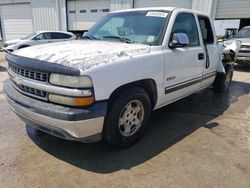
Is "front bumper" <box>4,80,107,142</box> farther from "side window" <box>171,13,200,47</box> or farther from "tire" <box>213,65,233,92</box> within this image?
"tire" <box>213,65,233,92</box>

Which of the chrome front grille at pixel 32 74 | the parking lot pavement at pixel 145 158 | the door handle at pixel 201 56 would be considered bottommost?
the parking lot pavement at pixel 145 158

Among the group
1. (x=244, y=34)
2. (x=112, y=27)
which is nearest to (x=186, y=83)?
(x=112, y=27)

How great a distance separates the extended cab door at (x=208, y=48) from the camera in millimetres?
4449

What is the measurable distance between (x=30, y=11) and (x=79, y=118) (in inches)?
798

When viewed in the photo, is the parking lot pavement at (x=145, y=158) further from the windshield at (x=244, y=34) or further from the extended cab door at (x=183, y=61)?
the windshield at (x=244, y=34)

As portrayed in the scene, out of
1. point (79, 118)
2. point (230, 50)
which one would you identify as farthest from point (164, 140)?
point (230, 50)

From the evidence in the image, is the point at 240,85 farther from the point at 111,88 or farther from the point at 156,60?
the point at 111,88

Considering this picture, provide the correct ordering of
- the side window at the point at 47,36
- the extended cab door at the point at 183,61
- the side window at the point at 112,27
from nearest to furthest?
1. the extended cab door at the point at 183,61
2. the side window at the point at 112,27
3. the side window at the point at 47,36

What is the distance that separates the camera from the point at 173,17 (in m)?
3.60

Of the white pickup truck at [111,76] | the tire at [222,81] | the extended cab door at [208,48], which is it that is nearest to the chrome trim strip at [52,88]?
the white pickup truck at [111,76]

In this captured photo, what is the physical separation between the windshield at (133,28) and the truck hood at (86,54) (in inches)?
10.9

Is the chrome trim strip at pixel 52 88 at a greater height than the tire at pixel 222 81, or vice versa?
the chrome trim strip at pixel 52 88

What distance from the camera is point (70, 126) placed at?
245cm

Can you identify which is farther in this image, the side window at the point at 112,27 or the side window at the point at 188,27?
the side window at the point at 112,27
